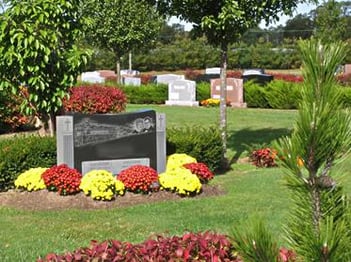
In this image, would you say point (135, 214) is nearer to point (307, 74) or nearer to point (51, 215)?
point (51, 215)

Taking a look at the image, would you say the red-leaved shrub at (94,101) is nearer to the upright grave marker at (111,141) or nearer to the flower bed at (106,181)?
the upright grave marker at (111,141)

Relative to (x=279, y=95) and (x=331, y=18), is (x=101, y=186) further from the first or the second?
(x=331, y=18)

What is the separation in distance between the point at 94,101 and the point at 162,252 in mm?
14822

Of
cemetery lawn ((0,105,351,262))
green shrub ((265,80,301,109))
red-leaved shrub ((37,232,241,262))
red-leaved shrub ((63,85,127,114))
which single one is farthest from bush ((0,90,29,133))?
red-leaved shrub ((37,232,241,262))

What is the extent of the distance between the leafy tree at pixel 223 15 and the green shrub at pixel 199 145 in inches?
20.3

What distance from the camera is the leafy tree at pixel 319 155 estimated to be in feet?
5.22

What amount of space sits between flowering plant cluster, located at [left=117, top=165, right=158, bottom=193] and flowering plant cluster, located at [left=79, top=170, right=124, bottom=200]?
0.11 meters

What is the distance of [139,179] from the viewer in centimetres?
841

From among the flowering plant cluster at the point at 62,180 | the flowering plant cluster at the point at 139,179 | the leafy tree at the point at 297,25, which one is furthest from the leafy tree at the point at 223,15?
the leafy tree at the point at 297,25

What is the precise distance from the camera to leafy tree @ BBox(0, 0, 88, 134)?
9.64m

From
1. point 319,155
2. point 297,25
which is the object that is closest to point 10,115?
point 319,155

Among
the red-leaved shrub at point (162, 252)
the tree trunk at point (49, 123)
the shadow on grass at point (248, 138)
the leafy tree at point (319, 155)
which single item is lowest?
the shadow on grass at point (248, 138)

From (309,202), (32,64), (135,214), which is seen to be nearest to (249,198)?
(135,214)

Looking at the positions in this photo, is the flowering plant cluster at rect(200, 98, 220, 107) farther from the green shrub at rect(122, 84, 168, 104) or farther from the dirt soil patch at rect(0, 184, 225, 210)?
the dirt soil patch at rect(0, 184, 225, 210)
